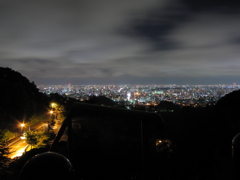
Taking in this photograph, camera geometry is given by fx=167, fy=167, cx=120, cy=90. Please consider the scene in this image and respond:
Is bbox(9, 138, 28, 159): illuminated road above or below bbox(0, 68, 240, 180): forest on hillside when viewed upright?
below

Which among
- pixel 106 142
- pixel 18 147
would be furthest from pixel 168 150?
pixel 18 147

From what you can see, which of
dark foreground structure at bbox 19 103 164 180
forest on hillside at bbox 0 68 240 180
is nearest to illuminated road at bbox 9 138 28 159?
forest on hillside at bbox 0 68 240 180

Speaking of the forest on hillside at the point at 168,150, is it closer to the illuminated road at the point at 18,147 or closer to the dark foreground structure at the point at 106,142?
the dark foreground structure at the point at 106,142

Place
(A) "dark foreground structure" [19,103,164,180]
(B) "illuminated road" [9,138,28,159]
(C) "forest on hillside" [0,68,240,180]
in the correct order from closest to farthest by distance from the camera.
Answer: (A) "dark foreground structure" [19,103,164,180]
(C) "forest on hillside" [0,68,240,180]
(B) "illuminated road" [9,138,28,159]

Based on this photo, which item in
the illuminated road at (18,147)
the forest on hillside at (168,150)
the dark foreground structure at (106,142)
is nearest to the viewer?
the dark foreground structure at (106,142)

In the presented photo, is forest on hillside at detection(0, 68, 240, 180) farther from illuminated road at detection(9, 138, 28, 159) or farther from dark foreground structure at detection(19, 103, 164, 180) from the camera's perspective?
illuminated road at detection(9, 138, 28, 159)

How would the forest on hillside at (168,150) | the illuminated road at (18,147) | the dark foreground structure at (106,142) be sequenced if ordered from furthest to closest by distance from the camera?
1. the illuminated road at (18,147)
2. the forest on hillside at (168,150)
3. the dark foreground structure at (106,142)

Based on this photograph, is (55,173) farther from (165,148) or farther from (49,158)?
(165,148)

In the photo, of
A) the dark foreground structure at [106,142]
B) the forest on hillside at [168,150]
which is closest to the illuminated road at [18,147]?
the forest on hillside at [168,150]

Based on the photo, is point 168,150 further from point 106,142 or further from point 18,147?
point 18,147

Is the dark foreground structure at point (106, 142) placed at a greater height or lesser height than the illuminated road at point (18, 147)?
greater
